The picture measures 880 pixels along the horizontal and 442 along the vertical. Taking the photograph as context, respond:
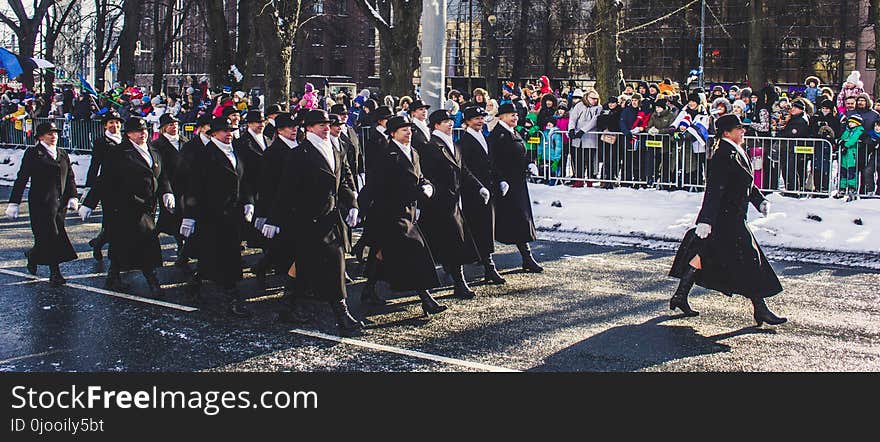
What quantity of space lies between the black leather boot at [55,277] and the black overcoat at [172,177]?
4.48ft

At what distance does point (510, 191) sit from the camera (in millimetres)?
11688

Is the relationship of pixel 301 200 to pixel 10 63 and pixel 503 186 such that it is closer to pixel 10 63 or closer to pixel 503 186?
pixel 503 186

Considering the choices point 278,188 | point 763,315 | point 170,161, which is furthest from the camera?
point 170,161

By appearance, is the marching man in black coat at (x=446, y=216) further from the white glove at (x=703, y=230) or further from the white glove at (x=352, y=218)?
the white glove at (x=703, y=230)

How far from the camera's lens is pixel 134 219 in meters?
10.4

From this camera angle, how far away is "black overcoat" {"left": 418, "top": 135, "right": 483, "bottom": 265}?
1026cm

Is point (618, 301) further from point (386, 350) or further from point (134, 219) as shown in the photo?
point (134, 219)

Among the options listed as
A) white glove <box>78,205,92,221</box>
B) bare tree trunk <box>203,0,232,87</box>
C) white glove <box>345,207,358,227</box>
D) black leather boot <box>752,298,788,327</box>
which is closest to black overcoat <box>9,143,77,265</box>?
white glove <box>78,205,92,221</box>

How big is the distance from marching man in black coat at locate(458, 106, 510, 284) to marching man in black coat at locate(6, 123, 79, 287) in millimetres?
4121

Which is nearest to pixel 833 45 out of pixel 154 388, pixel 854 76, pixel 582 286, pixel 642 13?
pixel 642 13

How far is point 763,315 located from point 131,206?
5.97 metres

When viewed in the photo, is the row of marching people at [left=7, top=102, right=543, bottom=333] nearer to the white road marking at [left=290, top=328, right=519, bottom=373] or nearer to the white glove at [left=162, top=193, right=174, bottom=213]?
Answer: the white glove at [left=162, top=193, right=174, bottom=213]

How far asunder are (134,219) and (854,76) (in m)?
14.4

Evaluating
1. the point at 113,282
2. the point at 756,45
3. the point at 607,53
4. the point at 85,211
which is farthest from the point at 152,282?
the point at 756,45
